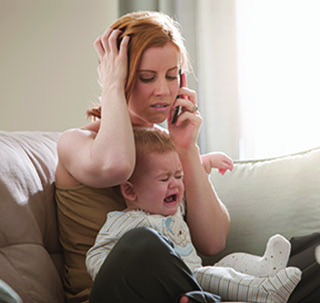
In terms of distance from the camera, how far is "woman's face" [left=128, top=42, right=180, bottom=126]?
1.37 meters

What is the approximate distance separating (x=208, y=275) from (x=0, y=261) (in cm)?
47

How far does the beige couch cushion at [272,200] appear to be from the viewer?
153 centimetres

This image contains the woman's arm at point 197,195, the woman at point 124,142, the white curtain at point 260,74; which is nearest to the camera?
the woman at point 124,142

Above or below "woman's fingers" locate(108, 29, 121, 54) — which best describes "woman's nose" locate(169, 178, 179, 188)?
below

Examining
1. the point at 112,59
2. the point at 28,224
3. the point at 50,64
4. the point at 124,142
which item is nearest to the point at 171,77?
the point at 112,59

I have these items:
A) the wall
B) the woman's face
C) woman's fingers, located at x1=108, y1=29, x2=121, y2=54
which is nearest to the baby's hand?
the woman's face

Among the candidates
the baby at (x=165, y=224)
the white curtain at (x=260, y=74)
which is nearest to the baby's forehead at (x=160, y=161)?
the baby at (x=165, y=224)

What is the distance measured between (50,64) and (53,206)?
1658mm

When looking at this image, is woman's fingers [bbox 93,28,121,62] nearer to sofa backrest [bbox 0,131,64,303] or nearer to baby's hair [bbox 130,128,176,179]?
baby's hair [bbox 130,128,176,179]

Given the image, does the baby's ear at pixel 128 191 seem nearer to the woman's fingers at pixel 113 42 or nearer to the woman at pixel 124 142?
the woman at pixel 124 142

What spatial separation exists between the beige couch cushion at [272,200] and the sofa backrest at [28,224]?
517 millimetres

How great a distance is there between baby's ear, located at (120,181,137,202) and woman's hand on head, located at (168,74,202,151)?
253mm

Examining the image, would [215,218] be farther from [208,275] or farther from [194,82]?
[194,82]

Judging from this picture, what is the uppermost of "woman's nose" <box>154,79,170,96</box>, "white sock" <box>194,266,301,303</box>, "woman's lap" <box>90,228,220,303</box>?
"woman's nose" <box>154,79,170,96</box>
